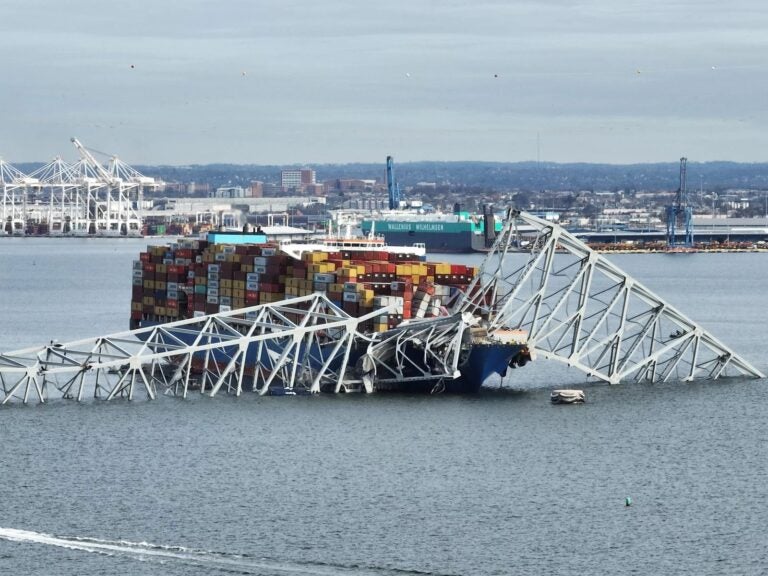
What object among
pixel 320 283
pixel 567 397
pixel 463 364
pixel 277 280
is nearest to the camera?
pixel 567 397

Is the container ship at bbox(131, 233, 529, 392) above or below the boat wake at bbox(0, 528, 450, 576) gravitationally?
above

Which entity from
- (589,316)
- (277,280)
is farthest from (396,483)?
(277,280)

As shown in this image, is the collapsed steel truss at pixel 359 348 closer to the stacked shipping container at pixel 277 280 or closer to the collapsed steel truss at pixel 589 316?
the collapsed steel truss at pixel 589 316

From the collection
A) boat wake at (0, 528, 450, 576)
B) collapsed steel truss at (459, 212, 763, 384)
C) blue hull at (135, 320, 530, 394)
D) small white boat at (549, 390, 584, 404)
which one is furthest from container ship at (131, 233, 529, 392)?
boat wake at (0, 528, 450, 576)

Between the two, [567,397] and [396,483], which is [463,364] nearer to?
[567,397]

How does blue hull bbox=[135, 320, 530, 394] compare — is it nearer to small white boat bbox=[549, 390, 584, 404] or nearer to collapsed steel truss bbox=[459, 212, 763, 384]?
collapsed steel truss bbox=[459, 212, 763, 384]
